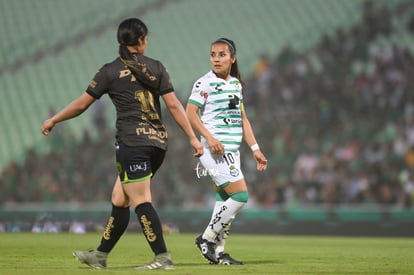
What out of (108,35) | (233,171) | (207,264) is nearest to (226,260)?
(207,264)

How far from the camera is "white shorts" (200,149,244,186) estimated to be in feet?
26.3

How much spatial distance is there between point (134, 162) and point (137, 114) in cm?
38

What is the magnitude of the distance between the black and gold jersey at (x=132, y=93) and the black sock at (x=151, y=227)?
51 cm

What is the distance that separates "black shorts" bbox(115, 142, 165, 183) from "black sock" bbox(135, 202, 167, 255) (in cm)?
23

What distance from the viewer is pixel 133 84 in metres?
6.80

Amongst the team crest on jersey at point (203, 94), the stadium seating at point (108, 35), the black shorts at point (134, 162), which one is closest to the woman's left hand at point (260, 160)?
the team crest on jersey at point (203, 94)

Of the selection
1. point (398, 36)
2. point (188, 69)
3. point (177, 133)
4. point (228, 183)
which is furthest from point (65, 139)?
point (228, 183)

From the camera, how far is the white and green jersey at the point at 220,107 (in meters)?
8.09

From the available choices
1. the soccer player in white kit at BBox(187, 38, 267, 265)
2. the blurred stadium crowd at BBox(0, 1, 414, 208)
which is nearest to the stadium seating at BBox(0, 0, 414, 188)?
the blurred stadium crowd at BBox(0, 1, 414, 208)

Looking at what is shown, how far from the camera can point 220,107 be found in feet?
26.7

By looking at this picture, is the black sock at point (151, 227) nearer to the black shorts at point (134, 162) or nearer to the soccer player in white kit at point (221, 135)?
the black shorts at point (134, 162)

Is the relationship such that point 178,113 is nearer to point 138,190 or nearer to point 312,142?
point 138,190

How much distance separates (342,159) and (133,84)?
13.9m

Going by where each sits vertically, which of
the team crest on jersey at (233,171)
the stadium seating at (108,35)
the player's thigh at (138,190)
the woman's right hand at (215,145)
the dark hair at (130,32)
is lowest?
the team crest on jersey at (233,171)
